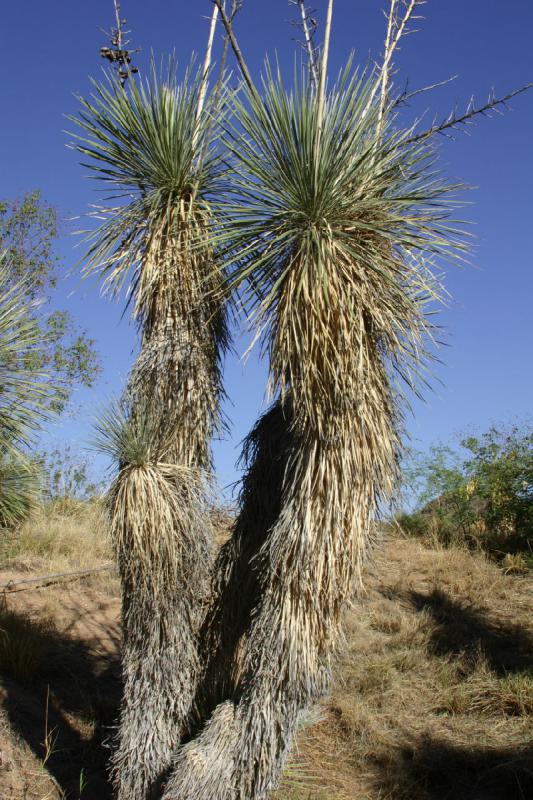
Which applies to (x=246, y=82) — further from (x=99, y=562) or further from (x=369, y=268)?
(x=99, y=562)

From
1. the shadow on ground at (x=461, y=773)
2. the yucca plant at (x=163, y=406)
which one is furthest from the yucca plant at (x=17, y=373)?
the shadow on ground at (x=461, y=773)

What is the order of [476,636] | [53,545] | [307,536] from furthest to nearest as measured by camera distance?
1. [53,545]
2. [476,636]
3. [307,536]

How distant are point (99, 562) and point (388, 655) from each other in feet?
15.2

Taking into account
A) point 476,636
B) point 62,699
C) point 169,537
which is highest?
point 169,537

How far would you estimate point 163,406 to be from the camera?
543 centimetres

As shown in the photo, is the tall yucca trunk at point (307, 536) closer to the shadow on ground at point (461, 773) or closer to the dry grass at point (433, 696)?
the dry grass at point (433, 696)

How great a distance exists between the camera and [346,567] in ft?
15.6

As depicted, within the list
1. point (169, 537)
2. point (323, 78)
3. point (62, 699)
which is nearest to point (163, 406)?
point (169, 537)

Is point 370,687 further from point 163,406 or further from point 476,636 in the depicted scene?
point 163,406

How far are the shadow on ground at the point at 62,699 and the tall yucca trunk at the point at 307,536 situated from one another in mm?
1718

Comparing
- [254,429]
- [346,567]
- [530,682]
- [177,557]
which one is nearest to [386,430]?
[346,567]

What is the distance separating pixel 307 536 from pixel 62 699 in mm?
4442

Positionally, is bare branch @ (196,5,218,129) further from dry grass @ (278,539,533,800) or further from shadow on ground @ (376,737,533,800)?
shadow on ground @ (376,737,533,800)

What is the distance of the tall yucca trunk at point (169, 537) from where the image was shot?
5.24 m
